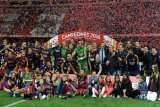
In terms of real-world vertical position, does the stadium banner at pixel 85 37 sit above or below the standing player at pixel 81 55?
above

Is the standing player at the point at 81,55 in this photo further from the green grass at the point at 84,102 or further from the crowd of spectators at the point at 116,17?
the crowd of spectators at the point at 116,17

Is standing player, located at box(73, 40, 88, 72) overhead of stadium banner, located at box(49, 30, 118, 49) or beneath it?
beneath

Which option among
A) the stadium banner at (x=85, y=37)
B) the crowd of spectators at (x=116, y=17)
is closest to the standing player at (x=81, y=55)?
the stadium banner at (x=85, y=37)

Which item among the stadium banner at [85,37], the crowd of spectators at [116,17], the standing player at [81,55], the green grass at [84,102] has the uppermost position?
the crowd of spectators at [116,17]

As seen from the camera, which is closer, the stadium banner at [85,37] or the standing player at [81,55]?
the standing player at [81,55]

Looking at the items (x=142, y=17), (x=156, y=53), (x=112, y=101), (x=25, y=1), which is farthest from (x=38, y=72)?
(x=25, y=1)

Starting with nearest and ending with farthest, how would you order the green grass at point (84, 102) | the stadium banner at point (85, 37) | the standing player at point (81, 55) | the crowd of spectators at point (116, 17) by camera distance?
the green grass at point (84, 102), the standing player at point (81, 55), the stadium banner at point (85, 37), the crowd of spectators at point (116, 17)

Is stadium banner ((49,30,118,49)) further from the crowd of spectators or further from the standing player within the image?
the crowd of spectators

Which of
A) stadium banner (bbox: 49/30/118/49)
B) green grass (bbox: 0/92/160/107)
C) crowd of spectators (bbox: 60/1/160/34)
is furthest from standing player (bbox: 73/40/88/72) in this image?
crowd of spectators (bbox: 60/1/160/34)

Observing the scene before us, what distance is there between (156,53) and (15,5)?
12.7 metres

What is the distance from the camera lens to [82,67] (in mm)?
16516

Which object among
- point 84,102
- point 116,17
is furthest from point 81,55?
point 116,17

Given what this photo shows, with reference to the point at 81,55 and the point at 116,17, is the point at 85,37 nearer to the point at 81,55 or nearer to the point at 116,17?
the point at 81,55

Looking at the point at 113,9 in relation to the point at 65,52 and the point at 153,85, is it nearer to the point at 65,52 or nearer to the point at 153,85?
the point at 65,52
